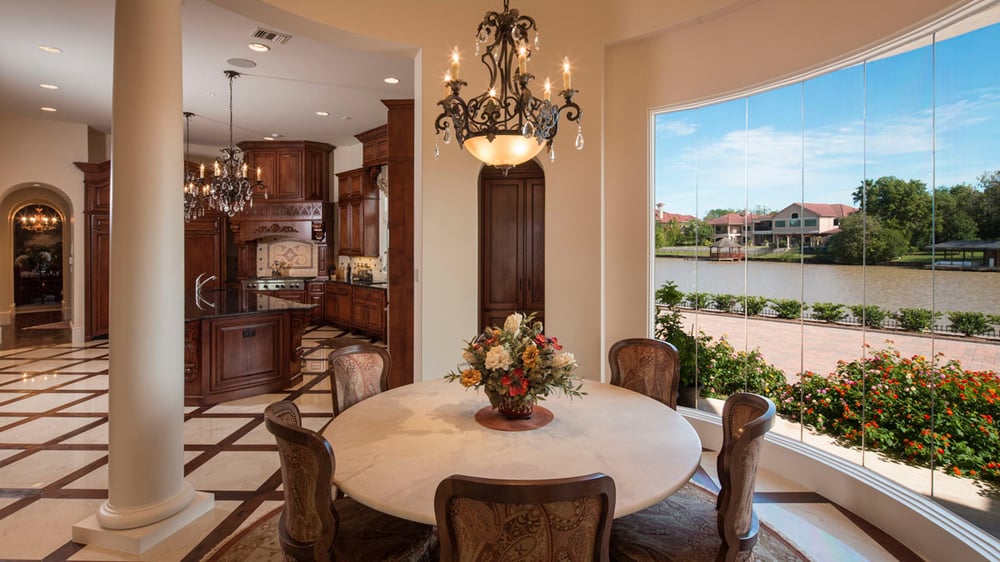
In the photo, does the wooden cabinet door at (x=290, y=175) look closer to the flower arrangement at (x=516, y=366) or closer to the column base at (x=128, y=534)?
the column base at (x=128, y=534)

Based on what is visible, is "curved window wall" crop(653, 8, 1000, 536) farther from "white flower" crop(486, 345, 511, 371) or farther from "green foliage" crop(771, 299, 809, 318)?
"white flower" crop(486, 345, 511, 371)

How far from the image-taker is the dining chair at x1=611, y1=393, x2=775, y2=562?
1.58 meters

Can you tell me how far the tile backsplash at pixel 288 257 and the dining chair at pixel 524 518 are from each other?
9.09m

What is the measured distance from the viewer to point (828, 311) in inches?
125

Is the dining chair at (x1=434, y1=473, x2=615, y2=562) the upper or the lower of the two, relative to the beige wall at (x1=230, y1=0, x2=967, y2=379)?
lower

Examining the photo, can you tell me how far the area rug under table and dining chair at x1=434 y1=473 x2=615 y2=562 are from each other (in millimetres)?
642

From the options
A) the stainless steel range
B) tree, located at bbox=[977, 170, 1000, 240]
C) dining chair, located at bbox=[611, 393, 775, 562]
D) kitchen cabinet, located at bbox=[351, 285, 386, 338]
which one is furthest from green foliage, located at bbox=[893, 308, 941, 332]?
the stainless steel range

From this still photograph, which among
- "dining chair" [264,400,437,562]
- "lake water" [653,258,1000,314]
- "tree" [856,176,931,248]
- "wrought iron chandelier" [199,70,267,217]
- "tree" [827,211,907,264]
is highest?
"wrought iron chandelier" [199,70,267,217]

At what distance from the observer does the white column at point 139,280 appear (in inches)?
98.3

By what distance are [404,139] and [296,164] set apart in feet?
16.4

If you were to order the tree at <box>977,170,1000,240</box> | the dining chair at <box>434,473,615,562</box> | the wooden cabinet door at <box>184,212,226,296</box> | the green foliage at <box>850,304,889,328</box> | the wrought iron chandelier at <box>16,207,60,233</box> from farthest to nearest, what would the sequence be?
the wrought iron chandelier at <box>16,207,60,233</box> → the wooden cabinet door at <box>184,212,226,296</box> → the green foliage at <box>850,304,889,328</box> → the tree at <box>977,170,1000,240</box> → the dining chair at <box>434,473,615,562</box>

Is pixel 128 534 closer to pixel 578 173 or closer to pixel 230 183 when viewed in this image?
pixel 578 173

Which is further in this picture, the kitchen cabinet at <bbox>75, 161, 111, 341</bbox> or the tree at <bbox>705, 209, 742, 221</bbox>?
the kitchen cabinet at <bbox>75, 161, 111, 341</bbox>

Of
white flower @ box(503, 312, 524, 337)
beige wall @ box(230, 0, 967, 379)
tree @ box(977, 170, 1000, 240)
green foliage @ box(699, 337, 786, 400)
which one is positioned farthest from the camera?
beige wall @ box(230, 0, 967, 379)
